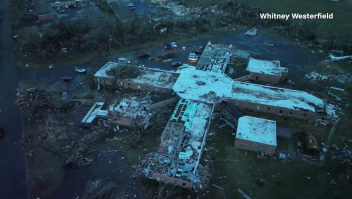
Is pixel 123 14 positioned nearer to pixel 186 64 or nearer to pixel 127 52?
pixel 127 52

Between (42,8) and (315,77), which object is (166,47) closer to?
(315,77)

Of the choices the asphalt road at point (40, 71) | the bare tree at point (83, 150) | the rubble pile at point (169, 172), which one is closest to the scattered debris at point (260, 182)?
the rubble pile at point (169, 172)

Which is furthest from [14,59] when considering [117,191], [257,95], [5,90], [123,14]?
[257,95]

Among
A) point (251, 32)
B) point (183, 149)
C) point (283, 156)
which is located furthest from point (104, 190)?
point (251, 32)

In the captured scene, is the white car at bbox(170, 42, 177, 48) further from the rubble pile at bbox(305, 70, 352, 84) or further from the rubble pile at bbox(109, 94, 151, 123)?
the rubble pile at bbox(305, 70, 352, 84)

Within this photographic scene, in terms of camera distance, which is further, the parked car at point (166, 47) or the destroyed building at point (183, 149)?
the parked car at point (166, 47)

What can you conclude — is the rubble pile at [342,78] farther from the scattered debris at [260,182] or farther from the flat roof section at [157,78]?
the scattered debris at [260,182]

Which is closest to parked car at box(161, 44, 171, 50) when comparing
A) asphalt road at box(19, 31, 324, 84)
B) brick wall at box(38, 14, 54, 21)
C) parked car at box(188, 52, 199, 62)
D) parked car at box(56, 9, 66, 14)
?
asphalt road at box(19, 31, 324, 84)
